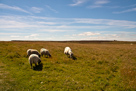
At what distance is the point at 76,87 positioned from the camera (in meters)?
8.74

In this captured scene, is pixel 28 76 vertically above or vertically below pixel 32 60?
below

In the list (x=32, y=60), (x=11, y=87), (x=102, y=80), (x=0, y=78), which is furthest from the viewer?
(x=32, y=60)

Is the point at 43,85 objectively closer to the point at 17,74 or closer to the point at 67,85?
the point at 67,85

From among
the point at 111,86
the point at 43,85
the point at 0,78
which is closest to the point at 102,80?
the point at 111,86

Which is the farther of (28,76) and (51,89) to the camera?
(28,76)

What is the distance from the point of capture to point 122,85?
30.0ft

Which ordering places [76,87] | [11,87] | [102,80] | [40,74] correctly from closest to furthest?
[11,87], [76,87], [102,80], [40,74]

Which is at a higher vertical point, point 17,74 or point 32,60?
point 32,60

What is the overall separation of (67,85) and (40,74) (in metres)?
4.07

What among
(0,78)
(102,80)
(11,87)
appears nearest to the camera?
(11,87)

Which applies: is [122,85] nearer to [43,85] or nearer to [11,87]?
[43,85]

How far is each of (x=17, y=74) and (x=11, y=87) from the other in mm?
2880

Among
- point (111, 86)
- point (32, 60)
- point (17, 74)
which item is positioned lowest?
point (111, 86)

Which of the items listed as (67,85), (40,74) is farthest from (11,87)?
(67,85)
